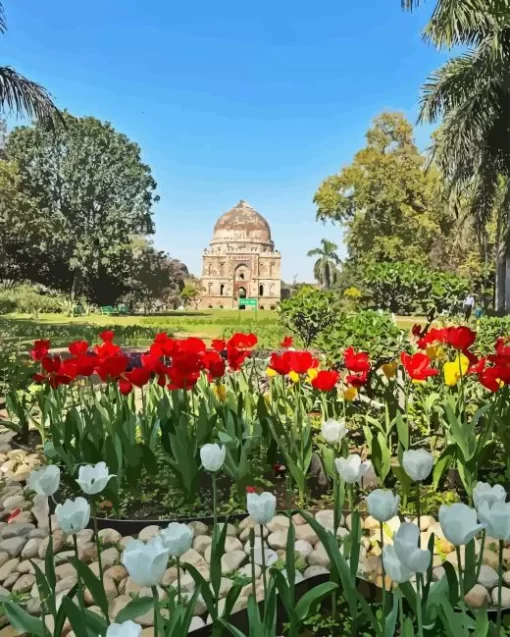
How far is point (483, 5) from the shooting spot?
32.7ft

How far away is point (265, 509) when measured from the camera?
1551 mm

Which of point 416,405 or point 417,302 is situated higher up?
point 417,302

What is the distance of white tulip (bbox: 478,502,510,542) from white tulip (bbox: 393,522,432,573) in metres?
0.19

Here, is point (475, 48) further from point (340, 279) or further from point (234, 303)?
point (234, 303)

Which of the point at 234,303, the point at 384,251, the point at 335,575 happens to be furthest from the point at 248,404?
the point at 234,303

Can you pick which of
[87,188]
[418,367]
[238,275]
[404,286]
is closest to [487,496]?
[418,367]

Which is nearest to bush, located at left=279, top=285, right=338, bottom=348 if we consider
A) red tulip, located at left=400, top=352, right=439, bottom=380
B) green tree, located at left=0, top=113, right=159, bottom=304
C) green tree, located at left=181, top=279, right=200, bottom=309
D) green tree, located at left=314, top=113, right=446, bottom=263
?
red tulip, located at left=400, top=352, right=439, bottom=380

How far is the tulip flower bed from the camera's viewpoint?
1.58 meters

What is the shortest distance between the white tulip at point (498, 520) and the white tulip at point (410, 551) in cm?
19

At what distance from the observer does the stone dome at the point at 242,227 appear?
71062 millimetres

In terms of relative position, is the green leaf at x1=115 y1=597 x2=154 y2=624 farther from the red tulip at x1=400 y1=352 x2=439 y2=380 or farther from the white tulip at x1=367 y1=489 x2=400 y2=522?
the red tulip at x1=400 y1=352 x2=439 y2=380

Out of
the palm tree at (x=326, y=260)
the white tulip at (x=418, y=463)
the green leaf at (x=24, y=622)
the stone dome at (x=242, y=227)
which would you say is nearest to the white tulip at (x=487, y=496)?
the white tulip at (x=418, y=463)

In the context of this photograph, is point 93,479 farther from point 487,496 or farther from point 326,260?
point 326,260

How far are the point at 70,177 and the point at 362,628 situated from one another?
38.0 meters
